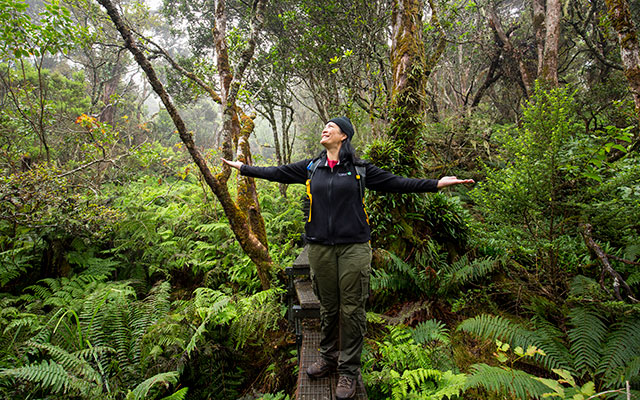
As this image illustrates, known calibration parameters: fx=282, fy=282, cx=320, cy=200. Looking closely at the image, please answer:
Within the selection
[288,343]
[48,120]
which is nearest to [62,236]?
[48,120]

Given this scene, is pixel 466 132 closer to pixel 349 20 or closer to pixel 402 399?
pixel 349 20

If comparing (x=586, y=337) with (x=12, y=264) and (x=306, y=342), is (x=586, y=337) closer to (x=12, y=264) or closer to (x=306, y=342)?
(x=306, y=342)

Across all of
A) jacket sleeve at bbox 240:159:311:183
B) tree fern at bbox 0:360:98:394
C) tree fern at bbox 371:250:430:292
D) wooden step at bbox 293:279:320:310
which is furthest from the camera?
tree fern at bbox 371:250:430:292

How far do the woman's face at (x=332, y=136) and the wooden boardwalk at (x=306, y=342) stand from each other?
186cm

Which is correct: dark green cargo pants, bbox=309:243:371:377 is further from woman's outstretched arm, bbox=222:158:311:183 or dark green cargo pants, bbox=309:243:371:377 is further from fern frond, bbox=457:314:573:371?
fern frond, bbox=457:314:573:371

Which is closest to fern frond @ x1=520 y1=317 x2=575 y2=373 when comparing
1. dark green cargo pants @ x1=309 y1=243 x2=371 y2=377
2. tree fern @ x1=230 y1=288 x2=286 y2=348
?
dark green cargo pants @ x1=309 y1=243 x2=371 y2=377

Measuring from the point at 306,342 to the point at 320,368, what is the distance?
0.55 meters

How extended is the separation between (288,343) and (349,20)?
826cm

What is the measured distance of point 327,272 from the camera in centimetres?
259

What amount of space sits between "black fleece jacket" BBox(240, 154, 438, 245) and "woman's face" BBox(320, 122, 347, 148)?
0.57 ft

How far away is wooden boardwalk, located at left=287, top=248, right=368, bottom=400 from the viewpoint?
2531mm

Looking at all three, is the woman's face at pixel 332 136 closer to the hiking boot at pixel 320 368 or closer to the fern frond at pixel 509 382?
the hiking boot at pixel 320 368

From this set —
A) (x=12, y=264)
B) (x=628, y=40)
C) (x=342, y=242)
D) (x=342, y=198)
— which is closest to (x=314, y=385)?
(x=342, y=242)

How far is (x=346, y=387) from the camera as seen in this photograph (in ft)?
7.93
